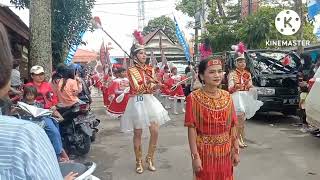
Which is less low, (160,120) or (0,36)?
(0,36)

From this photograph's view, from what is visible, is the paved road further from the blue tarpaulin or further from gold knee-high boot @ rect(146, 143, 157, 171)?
the blue tarpaulin

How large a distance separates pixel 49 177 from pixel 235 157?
276 centimetres

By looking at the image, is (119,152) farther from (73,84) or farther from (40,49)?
(40,49)

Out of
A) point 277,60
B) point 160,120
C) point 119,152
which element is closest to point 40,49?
point 119,152

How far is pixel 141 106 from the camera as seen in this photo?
6.36 metres

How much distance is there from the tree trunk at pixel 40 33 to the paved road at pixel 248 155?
1879 millimetres

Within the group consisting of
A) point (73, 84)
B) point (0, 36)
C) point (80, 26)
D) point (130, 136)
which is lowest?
point (130, 136)

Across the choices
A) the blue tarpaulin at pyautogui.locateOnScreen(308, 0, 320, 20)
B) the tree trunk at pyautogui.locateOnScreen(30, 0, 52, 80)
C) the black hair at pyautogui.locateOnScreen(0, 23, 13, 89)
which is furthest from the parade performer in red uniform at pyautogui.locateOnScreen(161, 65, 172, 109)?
the black hair at pyautogui.locateOnScreen(0, 23, 13, 89)

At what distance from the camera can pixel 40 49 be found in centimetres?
810

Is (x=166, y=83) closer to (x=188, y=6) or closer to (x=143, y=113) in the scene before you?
(x=143, y=113)

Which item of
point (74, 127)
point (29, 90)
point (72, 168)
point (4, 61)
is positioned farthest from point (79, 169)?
point (74, 127)

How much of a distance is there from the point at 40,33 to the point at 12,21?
209cm

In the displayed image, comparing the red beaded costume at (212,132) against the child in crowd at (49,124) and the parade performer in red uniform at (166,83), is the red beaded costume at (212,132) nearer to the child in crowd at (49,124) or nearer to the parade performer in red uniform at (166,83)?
the child in crowd at (49,124)

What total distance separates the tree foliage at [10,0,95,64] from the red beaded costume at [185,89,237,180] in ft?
30.9
